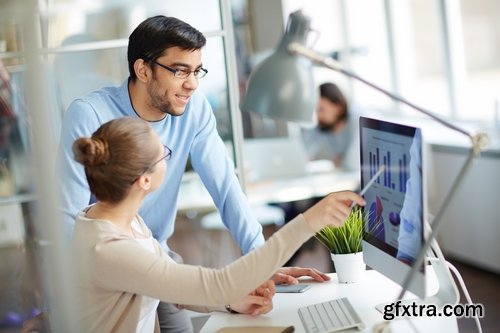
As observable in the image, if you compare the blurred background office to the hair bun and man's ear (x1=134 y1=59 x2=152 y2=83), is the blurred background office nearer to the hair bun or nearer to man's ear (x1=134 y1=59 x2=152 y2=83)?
the hair bun

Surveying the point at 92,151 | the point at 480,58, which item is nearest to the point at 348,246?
the point at 92,151

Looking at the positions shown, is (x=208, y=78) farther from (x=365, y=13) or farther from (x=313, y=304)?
(x=365, y=13)

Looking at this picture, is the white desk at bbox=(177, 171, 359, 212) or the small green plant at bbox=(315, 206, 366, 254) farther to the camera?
the white desk at bbox=(177, 171, 359, 212)

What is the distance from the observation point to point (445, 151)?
5.56 m

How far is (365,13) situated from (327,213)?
6.66 meters

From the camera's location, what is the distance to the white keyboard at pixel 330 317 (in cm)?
203

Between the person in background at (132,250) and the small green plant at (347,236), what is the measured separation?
40cm

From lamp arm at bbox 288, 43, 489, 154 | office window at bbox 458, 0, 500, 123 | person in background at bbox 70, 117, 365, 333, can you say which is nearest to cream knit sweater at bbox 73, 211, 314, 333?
person in background at bbox 70, 117, 365, 333

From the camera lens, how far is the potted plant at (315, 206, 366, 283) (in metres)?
2.38

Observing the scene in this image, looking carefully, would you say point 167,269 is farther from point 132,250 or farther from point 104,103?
point 104,103

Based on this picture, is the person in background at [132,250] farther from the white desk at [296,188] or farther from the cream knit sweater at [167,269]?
the white desk at [296,188]

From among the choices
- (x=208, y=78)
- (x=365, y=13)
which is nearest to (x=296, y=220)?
(x=208, y=78)

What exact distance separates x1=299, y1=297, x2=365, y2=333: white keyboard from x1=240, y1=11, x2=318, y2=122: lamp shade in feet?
1.66

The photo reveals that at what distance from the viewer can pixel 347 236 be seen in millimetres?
2406
